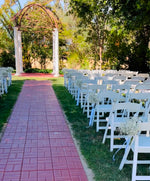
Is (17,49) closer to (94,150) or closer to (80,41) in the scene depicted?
(80,41)

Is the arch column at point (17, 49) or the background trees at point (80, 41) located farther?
the arch column at point (17, 49)

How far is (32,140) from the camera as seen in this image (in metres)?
3.80

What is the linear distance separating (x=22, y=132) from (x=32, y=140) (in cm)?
50

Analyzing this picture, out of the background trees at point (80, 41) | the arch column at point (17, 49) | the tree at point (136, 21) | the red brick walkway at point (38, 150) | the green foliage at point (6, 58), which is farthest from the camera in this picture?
the green foliage at point (6, 58)

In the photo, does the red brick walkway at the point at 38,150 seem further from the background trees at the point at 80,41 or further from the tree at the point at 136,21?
the background trees at the point at 80,41

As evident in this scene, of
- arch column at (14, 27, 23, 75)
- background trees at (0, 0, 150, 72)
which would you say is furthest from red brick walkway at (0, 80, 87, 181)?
arch column at (14, 27, 23, 75)

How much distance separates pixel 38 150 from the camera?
3.40m

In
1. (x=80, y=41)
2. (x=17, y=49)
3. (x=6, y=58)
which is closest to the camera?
(x=17, y=49)

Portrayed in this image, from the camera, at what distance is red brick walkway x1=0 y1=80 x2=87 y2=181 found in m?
2.71

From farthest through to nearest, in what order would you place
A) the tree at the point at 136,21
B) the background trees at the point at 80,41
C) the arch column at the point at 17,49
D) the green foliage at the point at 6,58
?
the green foliage at the point at 6,58 < the arch column at the point at 17,49 < the background trees at the point at 80,41 < the tree at the point at 136,21

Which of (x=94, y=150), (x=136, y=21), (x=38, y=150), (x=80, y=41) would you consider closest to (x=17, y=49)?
(x=80, y=41)

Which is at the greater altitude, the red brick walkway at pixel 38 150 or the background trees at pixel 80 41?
the background trees at pixel 80 41

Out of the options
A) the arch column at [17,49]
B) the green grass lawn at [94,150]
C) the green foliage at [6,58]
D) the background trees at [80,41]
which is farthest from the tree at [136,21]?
the green foliage at [6,58]

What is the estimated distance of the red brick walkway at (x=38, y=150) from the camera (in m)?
2.71
